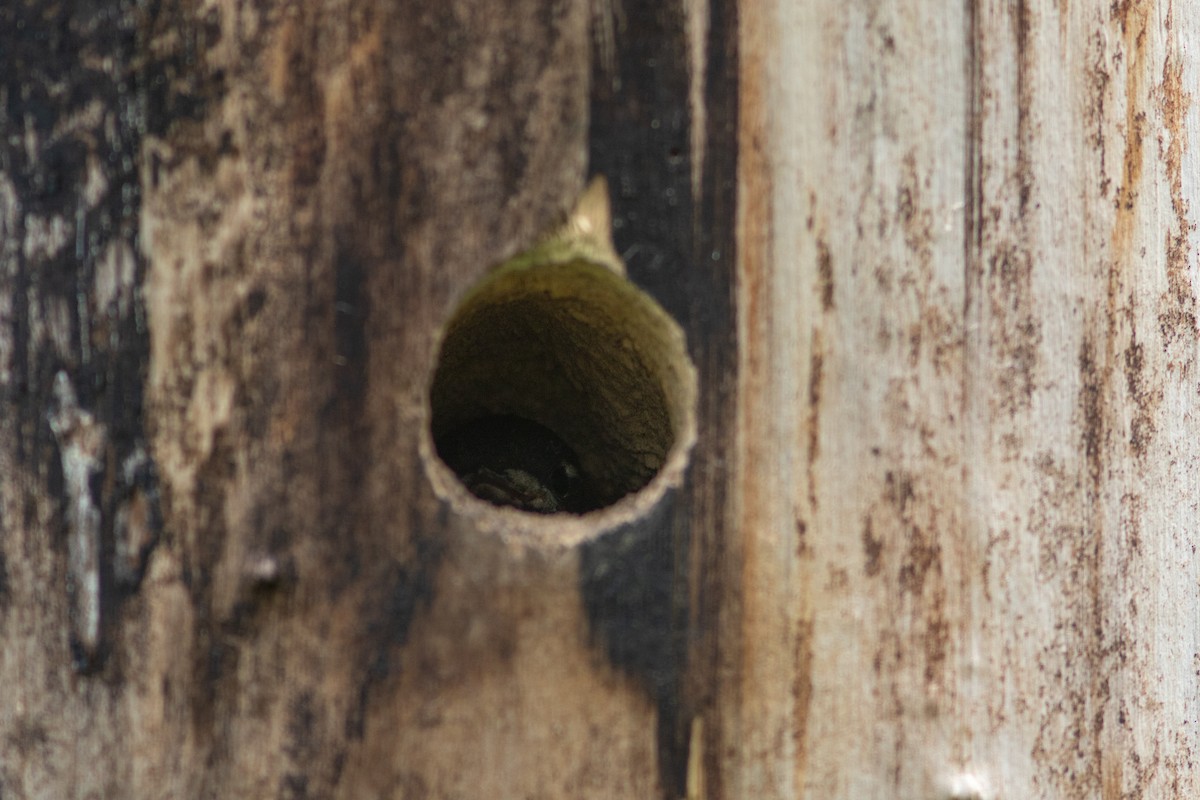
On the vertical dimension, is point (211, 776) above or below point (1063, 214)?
below

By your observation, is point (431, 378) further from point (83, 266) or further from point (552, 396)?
point (552, 396)

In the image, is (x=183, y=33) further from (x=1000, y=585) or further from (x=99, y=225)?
(x=1000, y=585)

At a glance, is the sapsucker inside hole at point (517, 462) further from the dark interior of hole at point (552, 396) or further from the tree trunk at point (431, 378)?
the tree trunk at point (431, 378)

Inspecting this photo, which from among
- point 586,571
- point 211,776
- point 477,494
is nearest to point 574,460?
point 477,494

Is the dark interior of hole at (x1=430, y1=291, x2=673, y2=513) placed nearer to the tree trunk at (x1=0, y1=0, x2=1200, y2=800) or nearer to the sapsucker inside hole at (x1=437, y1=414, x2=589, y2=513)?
the sapsucker inside hole at (x1=437, y1=414, x2=589, y2=513)

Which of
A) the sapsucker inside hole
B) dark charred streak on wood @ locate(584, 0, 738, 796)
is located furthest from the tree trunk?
the sapsucker inside hole

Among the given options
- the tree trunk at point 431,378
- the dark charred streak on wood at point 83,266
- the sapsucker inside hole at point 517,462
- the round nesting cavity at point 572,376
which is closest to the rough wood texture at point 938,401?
the tree trunk at point 431,378
